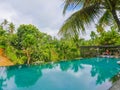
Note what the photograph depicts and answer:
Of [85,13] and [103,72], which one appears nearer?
[85,13]

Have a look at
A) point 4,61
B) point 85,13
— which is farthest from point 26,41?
point 85,13

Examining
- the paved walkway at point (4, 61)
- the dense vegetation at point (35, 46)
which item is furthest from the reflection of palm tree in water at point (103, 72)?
the paved walkway at point (4, 61)

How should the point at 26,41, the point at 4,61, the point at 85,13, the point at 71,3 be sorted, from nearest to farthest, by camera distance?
the point at 71,3, the point at 85,13, the point at 26,41, the point at 4,61

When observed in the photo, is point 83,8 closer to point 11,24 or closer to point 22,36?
point 22,36

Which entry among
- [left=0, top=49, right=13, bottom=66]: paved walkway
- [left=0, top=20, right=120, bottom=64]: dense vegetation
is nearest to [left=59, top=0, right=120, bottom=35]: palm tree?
[left=0, top=20, right=120, bottom=64]: dense vegetation

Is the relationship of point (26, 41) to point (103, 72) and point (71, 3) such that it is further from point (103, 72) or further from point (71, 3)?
point (71, 3)

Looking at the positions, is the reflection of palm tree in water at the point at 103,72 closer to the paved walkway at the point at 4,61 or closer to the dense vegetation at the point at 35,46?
the dense vegetation at the point at 35,46

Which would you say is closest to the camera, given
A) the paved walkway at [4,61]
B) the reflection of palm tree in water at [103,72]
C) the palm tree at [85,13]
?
the palm tree at [85,13]

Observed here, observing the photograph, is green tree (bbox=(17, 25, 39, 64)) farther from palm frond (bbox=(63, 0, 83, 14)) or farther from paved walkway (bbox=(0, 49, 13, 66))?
palm frond (bbox=(63, 0, 83, 14))

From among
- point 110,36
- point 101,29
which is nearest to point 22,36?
point 110,36

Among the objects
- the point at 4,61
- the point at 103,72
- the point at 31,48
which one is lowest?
the point at 103,72

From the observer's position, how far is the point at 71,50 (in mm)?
18484

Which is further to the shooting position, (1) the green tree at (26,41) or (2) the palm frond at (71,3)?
(1) the green tree at (26,41)

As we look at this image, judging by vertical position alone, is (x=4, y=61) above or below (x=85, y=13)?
below
